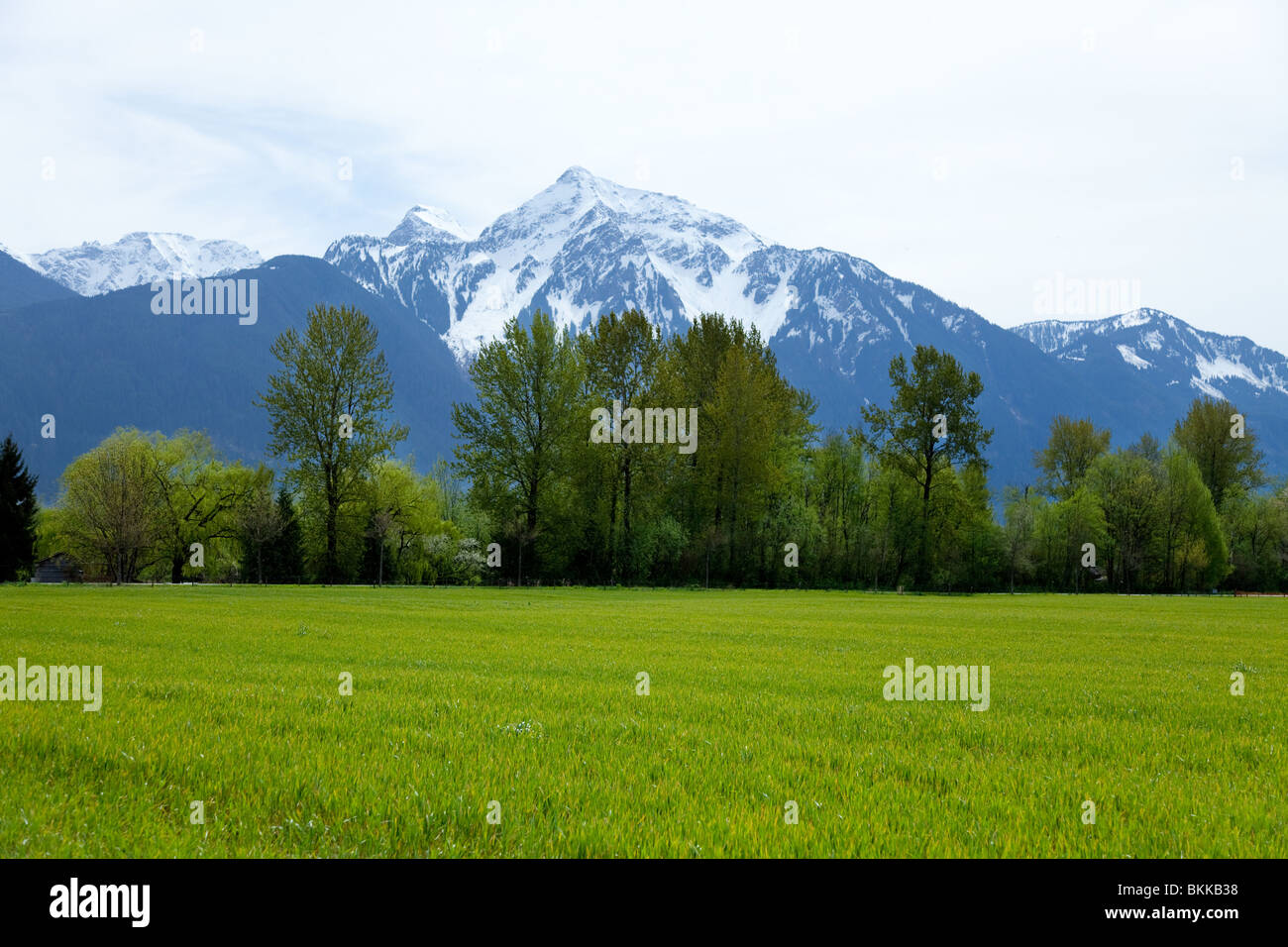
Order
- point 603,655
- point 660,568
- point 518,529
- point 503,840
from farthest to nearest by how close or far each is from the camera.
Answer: point 660,568
point 518,529
point 603,655
point 503,840

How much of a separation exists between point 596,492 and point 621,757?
2143 inches

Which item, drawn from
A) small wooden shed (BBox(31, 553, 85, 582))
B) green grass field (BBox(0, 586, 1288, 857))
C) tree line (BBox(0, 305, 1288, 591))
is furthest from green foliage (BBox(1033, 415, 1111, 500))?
small wooden shed (BBox(31, 553, 85, 582))

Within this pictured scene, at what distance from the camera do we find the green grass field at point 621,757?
550cm

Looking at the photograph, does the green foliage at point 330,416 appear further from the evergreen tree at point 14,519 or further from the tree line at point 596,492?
the evergreen tree at point 14,519

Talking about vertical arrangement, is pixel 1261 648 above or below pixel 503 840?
below

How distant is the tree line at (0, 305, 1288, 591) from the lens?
199 ft

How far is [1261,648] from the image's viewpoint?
22.6m

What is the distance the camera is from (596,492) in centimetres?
6212

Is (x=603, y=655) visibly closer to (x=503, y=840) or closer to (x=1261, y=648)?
(x=503, y=840)

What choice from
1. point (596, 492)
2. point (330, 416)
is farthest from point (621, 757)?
point (330, 416)

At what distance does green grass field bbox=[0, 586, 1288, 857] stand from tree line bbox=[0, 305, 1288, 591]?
142ft
